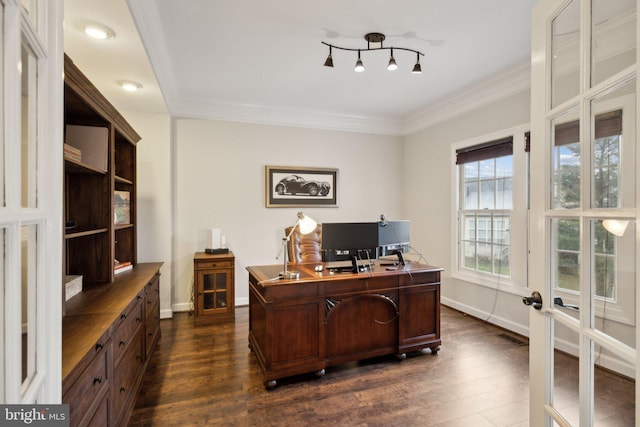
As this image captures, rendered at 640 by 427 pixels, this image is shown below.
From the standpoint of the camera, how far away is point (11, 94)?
0.61 meters

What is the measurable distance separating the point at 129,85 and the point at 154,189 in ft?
4.28

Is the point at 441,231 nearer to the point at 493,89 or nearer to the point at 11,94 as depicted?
the point at 493,89

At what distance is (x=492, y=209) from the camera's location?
3.82 m

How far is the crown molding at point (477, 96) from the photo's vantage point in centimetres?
333

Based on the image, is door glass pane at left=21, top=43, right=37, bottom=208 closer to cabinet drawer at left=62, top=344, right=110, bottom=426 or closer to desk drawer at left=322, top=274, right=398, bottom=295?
cabinet drawer at left=62, top=344, right=110, bottom=426

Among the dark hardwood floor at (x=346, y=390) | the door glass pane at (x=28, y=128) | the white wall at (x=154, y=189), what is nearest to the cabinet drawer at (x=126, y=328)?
the dark hardwood floor at (x=346, y=390)

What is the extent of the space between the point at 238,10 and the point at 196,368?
2899 mm

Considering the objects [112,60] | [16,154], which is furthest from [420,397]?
[112,60]

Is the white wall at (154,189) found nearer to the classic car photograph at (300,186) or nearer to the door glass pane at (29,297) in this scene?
the classic car photograph at (300,186)

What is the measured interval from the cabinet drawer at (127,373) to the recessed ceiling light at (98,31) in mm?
2092

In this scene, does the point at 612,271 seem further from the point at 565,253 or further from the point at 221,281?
the point at 221,281

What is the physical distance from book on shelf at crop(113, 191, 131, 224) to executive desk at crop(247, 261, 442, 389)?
131cm

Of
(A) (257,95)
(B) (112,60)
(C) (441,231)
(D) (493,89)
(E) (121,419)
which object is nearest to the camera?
(E) (121,419)

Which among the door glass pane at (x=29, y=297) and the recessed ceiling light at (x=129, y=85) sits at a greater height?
the recessed ceiling light at (x=129, y=85)
